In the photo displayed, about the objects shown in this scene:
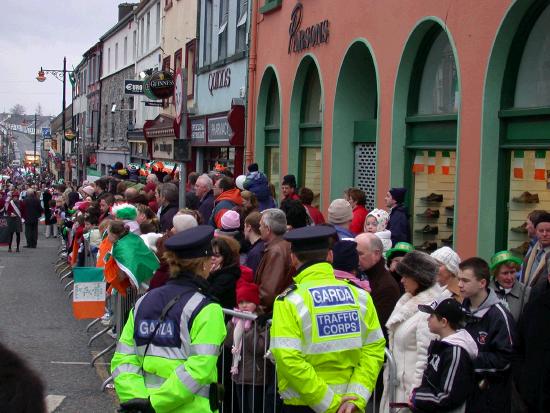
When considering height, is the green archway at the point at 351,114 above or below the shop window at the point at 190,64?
below

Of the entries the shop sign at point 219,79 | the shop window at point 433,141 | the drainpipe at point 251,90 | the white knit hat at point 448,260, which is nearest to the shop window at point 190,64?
the shop sign at point 219,79

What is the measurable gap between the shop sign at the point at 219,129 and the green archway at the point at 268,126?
1360mm

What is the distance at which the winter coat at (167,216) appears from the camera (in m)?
12.2

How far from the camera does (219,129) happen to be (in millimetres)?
21297

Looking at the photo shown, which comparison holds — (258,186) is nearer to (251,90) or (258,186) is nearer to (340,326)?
(340,326)

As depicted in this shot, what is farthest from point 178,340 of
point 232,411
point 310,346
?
point 232,411

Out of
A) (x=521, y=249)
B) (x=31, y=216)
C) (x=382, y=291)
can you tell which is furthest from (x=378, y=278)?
(x=31, y=216)

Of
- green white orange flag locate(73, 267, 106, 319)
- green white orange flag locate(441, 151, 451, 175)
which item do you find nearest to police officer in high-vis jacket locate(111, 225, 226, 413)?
green white orange flag locate(73, 267, 106, 319)

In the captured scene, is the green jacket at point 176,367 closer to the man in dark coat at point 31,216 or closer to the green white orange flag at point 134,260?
the green white orange flag at point 134,260

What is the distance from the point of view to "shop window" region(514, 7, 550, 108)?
8.48 m

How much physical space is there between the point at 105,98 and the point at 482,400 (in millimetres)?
44421

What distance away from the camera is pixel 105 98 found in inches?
1876

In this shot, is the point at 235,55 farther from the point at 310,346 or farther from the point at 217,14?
the point at 310,346

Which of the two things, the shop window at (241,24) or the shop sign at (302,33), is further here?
the shop window at (241,24)
